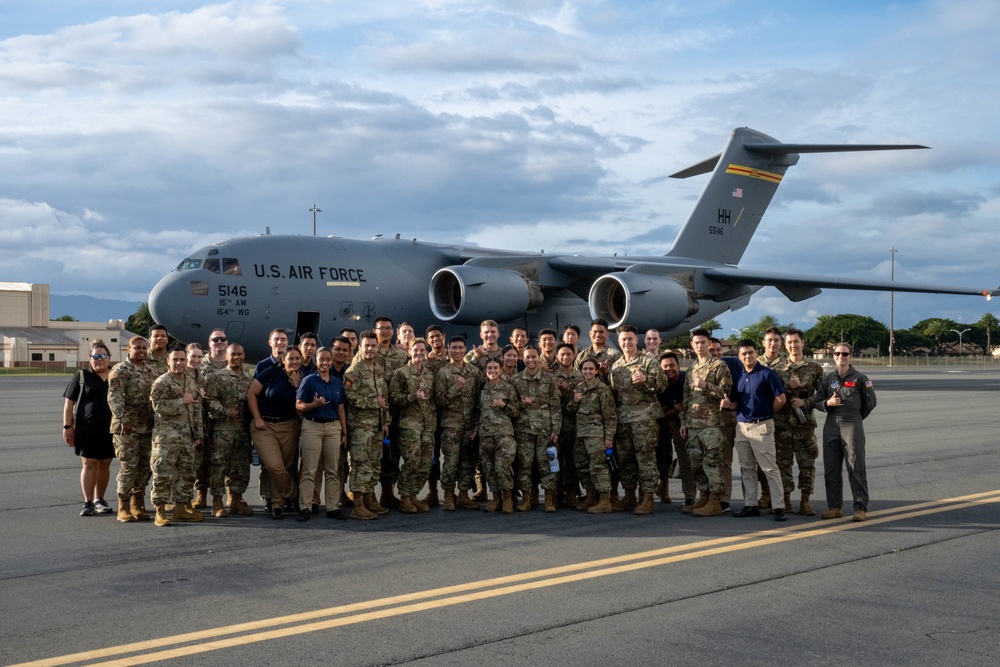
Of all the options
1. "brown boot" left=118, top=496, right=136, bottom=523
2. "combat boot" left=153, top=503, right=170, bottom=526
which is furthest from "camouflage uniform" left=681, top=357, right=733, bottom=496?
"brown boot" left=118, top=496, right=136, bottom=523

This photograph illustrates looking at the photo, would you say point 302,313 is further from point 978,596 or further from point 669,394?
point 978,596

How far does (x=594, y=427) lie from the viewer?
9.02m

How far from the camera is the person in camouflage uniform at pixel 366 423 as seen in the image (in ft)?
28.0

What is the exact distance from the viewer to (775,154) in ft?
94.5

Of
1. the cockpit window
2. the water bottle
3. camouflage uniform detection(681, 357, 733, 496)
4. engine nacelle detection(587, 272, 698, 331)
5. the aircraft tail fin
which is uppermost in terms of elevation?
the aircraft tail fin

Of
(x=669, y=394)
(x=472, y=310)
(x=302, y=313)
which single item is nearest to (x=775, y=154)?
(x=472, y=310)

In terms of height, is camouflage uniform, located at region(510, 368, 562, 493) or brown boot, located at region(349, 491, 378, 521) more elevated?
camouflage uniform, located at region(510, 368, 562, 493)

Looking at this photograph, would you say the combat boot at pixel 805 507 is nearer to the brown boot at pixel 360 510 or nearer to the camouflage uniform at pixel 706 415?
the camouflage uniform at pixel 706 415

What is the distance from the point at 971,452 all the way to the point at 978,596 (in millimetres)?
8027

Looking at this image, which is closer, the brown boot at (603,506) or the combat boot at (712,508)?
the combat boot at (712,508)

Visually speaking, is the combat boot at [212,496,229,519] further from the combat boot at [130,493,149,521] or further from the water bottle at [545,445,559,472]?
the water bottle at [545,445,559,472]

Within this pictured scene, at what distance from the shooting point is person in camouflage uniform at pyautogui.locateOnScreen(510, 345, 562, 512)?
8.92 m

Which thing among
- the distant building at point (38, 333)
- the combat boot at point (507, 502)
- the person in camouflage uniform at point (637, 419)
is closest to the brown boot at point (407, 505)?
the combat boot at point (507, 502)

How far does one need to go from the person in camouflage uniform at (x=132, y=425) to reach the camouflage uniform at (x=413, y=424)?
217 cm
